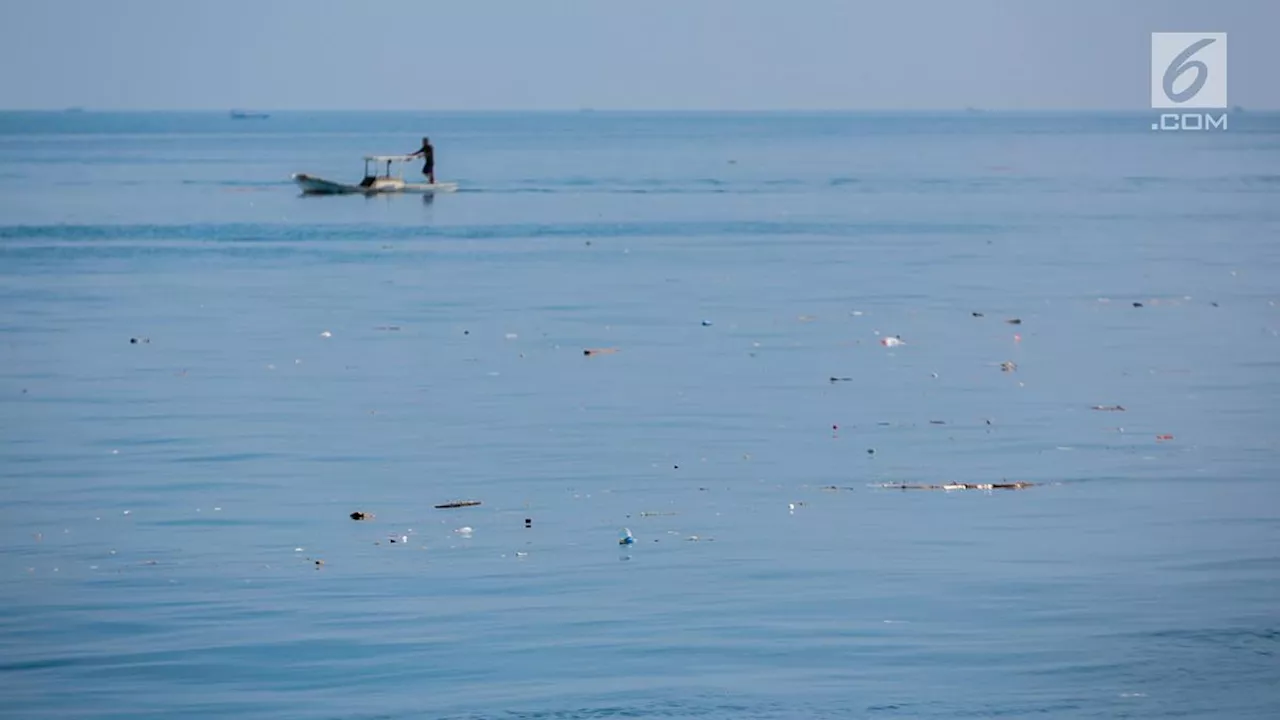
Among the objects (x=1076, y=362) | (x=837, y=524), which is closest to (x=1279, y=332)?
(x=1076, y=362)

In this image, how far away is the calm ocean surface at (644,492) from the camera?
43.0 ft

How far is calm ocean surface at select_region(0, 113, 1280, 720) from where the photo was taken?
43.0 feet

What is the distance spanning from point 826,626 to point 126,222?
53.3m

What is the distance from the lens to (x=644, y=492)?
1856cm

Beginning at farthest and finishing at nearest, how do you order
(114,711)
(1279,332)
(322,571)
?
(1279,332) < (322,571) < (114,711)

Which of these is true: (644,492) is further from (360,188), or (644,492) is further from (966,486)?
(360,188)

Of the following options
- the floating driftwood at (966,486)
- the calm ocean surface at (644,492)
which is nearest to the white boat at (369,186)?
the calm ocean surface at (644,492)

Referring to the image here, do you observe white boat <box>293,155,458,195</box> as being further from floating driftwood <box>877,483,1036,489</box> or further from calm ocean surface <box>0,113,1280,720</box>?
floating driftwood <box>877,483,1036,489</box>

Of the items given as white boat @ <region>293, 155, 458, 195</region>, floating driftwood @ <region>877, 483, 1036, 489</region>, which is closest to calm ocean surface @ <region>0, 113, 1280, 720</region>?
floating driftwood @ <region>877, 483, 1036, 489</region>

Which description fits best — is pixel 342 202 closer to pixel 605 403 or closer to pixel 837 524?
pixel 605 403

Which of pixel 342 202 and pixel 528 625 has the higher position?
pixel 342 202

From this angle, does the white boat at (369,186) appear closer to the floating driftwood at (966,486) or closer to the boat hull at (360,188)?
the boat hull at (360,188)

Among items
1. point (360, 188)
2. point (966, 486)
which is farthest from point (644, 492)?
point (360, 188)

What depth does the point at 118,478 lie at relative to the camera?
65.0ft
